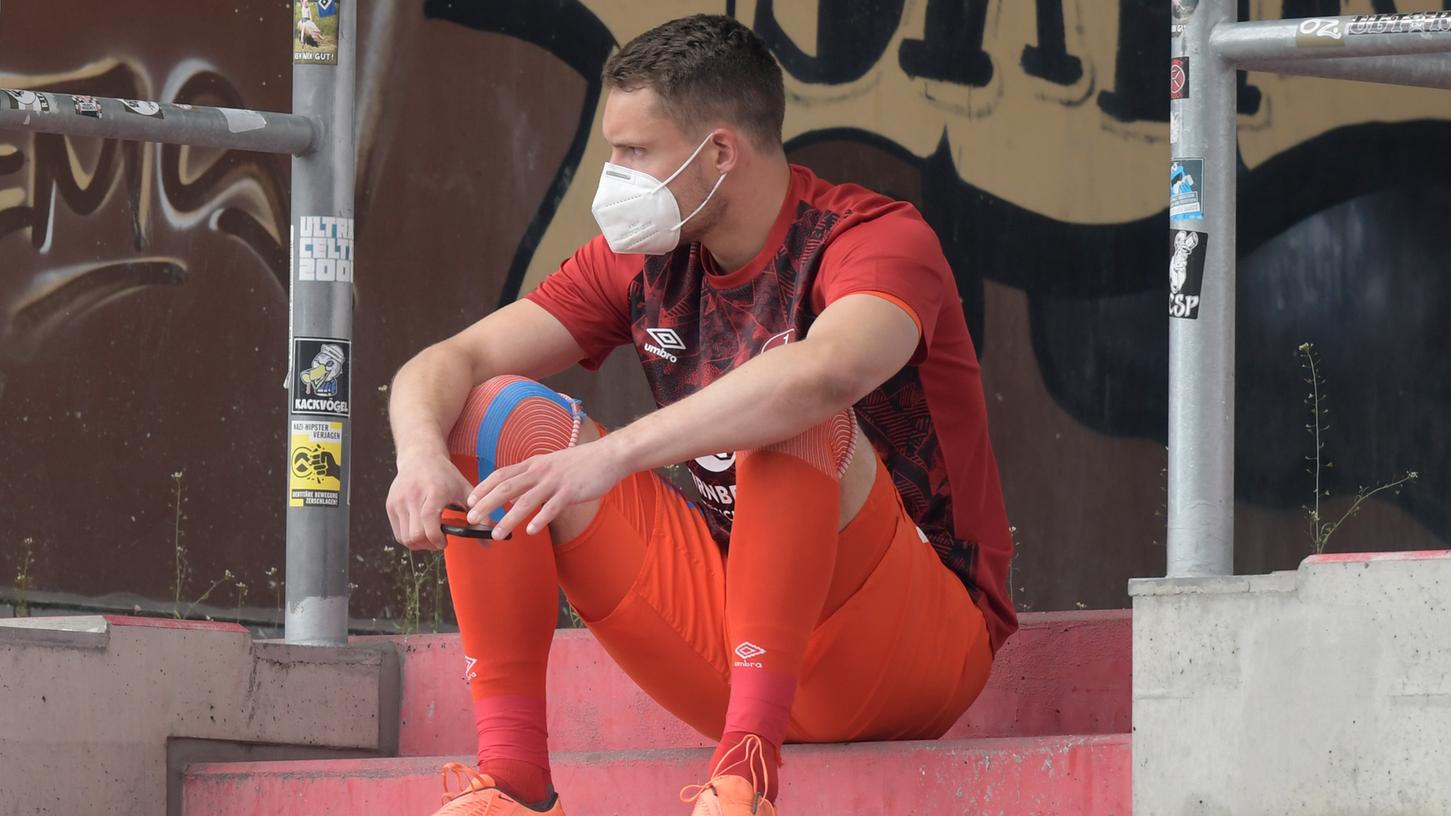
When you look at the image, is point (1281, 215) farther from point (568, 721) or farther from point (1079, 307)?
point (568, 721)

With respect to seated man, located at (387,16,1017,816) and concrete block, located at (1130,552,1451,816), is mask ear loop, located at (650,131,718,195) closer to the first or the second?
seated man, located at (387,16,1017,816)

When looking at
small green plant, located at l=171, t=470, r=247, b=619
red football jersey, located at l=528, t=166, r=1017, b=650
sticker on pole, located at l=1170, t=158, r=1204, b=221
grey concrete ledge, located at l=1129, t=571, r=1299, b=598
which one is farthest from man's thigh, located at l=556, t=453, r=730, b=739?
small green plant, located at l=171, t=470, r=247, b=619

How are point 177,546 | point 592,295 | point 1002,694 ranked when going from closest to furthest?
point 592,295 → point 1002,694 → point 177,546

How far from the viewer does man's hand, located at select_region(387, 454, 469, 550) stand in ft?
7.50

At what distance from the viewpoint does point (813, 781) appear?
244cm

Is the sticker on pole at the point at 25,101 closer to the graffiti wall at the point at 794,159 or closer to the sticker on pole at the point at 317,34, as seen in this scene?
the sticker on pole at the point at 317,34

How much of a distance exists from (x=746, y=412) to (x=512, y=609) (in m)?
0.40

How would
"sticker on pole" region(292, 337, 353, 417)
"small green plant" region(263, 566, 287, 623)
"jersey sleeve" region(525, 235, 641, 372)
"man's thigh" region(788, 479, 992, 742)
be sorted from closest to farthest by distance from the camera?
"man's thigh" region(788, 479, 992, 742) < "jersey sleeve" region(525, 235, 641, 372) < "sticker on pole" region(292, 337, 353, 417) < "small green plant" region(263, 566, 287, 623)

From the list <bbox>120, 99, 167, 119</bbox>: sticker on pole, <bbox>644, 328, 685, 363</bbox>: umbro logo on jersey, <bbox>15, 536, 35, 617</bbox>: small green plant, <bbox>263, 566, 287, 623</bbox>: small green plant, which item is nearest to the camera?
<bbox>644, 328, 685, 363</bbox>: umbro logo on jersey

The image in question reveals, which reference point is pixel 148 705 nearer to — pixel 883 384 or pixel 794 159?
pixel 883 384

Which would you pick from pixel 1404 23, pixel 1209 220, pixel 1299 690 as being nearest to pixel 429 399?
pixel 1209 220

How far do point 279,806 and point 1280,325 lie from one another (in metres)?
4.25

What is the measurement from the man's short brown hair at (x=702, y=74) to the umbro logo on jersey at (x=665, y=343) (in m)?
0.29

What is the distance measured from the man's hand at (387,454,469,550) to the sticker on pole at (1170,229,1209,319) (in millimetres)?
866
